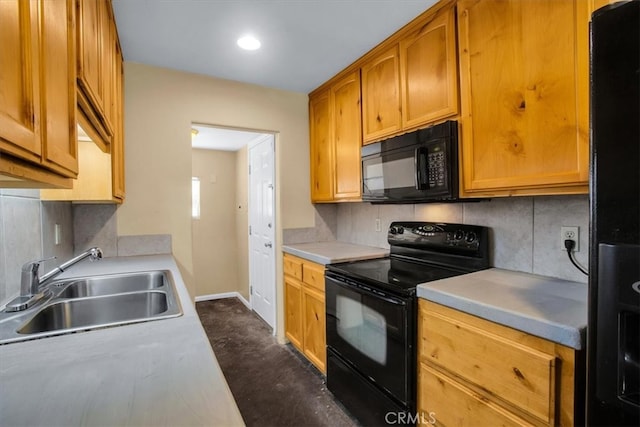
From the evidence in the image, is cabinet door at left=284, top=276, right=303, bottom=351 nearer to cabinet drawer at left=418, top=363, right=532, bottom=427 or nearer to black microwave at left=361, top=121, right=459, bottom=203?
black microwave at left=361, top=121, right=459, bottom=203

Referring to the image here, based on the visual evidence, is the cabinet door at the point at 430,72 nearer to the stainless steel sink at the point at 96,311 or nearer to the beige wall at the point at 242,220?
the stainless steel sink at the point at 96,311

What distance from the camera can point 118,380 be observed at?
2.26 feet

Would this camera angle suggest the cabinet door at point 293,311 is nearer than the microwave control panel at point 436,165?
No

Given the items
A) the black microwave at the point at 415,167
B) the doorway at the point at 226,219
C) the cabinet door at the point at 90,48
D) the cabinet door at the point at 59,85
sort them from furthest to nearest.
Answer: the doorway at the point at 226,219 < the black microwave at the point at 415,167 < the cabinet door at the point at 90,48 < the cabinet door at the point at 59,85

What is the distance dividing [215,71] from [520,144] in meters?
2.20

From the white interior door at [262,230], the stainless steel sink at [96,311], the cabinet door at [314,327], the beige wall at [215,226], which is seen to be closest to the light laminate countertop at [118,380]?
the stainless steel sink at [96,311]

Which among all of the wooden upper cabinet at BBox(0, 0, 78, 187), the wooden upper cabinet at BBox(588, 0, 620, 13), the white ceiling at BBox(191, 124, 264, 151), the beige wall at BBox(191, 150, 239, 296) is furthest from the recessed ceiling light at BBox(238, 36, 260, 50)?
the beige wall at BBox(191, 150, 239, 296)

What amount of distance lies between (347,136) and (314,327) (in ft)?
5.00

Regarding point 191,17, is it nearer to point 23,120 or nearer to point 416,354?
Result: point 23,120

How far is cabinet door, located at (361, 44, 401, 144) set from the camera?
2.02 meters

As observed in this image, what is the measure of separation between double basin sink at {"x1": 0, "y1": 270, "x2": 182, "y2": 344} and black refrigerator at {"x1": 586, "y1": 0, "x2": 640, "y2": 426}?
1.22 meters

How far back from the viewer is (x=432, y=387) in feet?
4.58

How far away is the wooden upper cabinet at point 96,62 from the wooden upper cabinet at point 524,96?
5.23ft

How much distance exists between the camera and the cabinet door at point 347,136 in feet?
7.89
